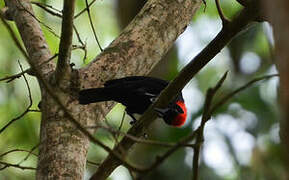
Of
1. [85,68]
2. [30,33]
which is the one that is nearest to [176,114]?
[85,68]

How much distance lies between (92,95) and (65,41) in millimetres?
556

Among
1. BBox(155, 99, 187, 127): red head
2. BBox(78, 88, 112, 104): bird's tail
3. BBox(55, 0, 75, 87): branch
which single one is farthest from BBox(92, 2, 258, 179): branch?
BBox(155, 99, 187, 127): red head

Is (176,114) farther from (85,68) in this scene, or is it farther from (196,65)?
(196,65)

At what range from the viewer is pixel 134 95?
3699mm

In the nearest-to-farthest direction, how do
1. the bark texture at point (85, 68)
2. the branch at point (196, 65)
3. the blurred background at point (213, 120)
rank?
the branch at point (196, 65) → the bark texture at point (85, 68) → the blurred background at point (213, 120)

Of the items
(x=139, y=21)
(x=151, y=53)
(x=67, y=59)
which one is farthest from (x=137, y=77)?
(x=67, y=59)

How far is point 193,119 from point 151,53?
250 centimetres

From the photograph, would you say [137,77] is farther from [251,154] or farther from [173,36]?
[251,154]

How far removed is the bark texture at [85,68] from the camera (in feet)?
9.09

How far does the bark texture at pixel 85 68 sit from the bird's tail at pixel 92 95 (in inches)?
2.7

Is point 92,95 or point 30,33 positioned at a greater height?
point 30,33

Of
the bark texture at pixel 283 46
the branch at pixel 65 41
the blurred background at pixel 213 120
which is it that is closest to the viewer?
the bark texture at pixel 283 46

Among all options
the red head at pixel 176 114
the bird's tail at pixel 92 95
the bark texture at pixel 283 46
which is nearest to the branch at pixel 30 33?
the bird's tail at pixel 92 95

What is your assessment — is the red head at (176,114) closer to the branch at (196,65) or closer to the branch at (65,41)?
the branch at (65,41)
